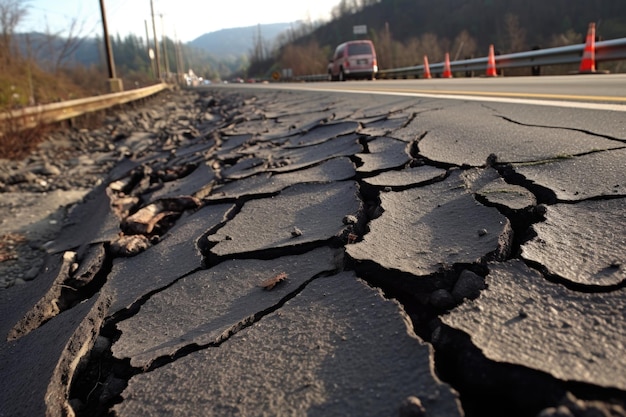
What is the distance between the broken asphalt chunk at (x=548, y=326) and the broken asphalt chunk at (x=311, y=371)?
0.14 metres

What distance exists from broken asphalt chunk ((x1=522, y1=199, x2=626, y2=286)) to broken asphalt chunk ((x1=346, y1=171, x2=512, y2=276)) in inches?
3.8

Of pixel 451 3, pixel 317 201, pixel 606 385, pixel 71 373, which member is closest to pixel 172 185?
pixel 317 201

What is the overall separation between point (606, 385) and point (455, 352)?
0.82 ft

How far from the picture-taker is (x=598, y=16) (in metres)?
49.3

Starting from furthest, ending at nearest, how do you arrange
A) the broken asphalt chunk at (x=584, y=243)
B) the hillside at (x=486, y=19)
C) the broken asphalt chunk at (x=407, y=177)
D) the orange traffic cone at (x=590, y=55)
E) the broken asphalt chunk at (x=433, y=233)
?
the hillside at (x=486, y=19) < the orange traffic cone at (x=590, y=55) < the broken asphalt chunk at (x=407, y=177) < the broken asphalt chunk at (x=433, y=233) < the broken asphalt chunk at (x=584, y=243)

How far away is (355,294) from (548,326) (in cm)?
44

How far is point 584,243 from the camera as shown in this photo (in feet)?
4.10

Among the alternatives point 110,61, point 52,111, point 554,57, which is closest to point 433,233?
point 52,111

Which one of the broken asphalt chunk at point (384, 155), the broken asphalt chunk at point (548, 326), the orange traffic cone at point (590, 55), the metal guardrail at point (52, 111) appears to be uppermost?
the orange traffic cone at point (590, 55)

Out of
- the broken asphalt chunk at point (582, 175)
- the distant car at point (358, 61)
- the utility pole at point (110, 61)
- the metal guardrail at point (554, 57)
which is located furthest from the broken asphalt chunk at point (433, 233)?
the distant car at point (358, 61)

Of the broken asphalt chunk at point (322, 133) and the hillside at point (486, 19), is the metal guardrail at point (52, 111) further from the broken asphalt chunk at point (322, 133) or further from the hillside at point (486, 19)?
the hillside at point (486, 19)

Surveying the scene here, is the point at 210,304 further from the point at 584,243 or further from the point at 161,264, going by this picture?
the point at 584,243

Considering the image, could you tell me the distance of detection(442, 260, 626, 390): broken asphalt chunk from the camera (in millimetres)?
776

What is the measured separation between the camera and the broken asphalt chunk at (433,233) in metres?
1.26
